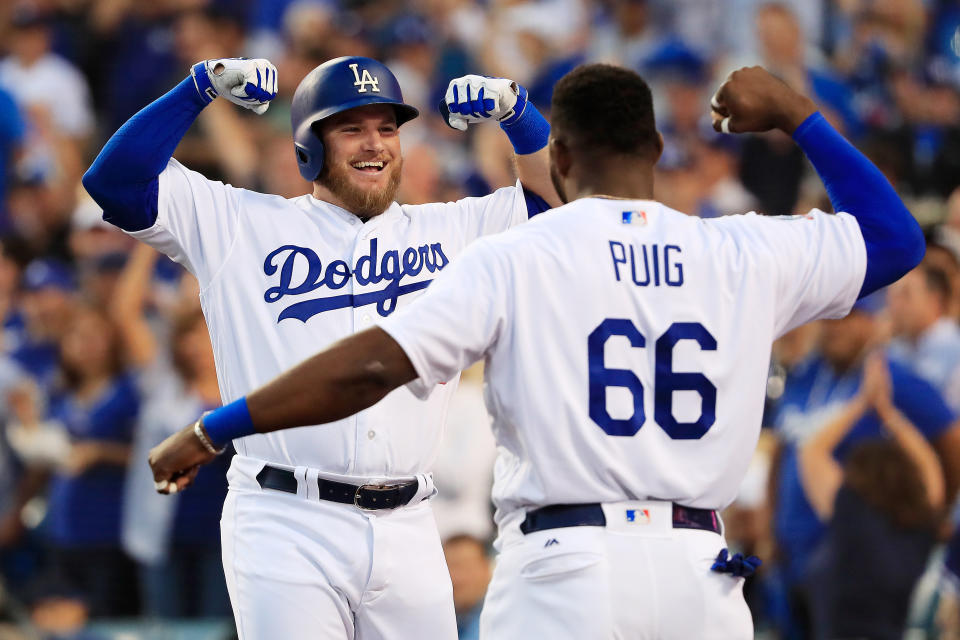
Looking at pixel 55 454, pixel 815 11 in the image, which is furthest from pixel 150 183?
pixel 815 11

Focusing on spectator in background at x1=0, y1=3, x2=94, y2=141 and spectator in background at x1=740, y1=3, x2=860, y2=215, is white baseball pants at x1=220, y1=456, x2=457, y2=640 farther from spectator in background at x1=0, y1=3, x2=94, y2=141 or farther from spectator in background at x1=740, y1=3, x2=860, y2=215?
spectator in background at x1=0, y1=3, x2=94, y2=141

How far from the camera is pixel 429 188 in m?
8.25

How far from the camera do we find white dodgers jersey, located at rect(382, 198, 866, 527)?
2.62 metres

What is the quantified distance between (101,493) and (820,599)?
4.07 m

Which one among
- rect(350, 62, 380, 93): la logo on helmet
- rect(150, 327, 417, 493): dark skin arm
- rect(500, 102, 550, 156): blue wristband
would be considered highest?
rect(350, 62, 380, 93): la logo on helmet

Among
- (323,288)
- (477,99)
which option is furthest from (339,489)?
(477,99)

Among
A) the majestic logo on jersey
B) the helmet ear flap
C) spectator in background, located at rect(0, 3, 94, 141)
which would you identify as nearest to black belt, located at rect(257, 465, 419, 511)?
the majestic logo on jersey

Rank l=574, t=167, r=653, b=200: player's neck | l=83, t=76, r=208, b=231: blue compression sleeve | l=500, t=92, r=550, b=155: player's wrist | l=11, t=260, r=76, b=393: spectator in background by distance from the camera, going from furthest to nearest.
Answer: l=11, t=260, r=76, b=393: spectator in background, l=500, t=92, r=550, b=155: player's wrist, l=83, t=76, r=208, b=231: blue compression sleeve, l=574, t=167, r=653, b=200: player's neck

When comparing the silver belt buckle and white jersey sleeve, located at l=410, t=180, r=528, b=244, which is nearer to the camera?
the silver belt buckle

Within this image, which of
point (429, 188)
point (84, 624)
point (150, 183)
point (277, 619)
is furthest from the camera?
point (429, 188)

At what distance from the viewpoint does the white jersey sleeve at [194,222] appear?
3.72 meters

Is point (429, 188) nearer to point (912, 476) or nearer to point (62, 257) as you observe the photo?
point (62, 257)

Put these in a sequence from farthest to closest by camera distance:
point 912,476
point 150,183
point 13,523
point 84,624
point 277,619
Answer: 1. point 13,523
2. point 84,624
3. point 912,476
4. point 150,183
5. point 277,619

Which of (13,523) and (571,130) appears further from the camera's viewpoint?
(13,523)
